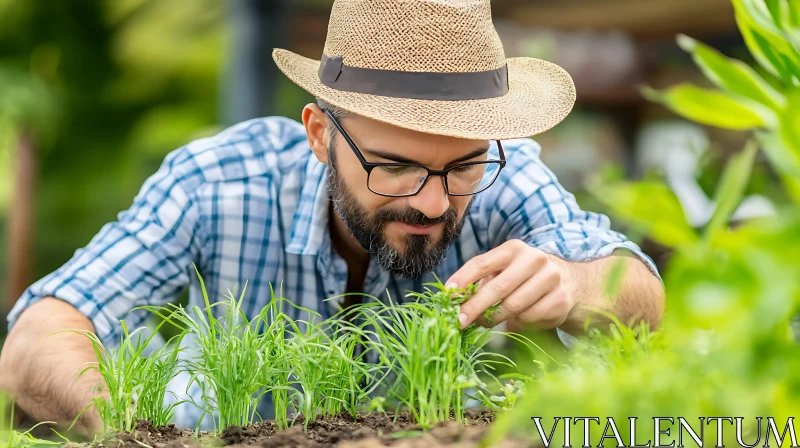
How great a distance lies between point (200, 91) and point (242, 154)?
1004 centimetres

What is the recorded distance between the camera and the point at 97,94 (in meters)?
13.7

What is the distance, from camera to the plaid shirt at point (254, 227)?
223 cm

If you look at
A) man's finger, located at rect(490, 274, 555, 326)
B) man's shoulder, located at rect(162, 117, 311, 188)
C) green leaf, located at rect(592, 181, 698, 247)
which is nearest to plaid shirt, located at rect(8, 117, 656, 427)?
man's shoulder, located at rect(162, 117, 311, 188)

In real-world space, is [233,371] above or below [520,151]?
below

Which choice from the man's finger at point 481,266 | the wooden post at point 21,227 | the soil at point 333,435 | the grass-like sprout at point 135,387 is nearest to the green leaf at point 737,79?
the soil at point 333,435

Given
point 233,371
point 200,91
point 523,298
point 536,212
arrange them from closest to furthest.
Result: point 233,371, point 523,298, point 536,212, point 200,91

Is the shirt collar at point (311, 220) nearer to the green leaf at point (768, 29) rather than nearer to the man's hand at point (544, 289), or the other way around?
the man's hand at point (544, 289)

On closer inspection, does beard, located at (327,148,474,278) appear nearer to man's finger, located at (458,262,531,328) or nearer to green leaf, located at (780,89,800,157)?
man's finger, located at (458,262,531,328)

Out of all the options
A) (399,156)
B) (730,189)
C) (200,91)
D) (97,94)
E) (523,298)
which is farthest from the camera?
(97,94)

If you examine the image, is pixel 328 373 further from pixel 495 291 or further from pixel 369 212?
pixel 369 212

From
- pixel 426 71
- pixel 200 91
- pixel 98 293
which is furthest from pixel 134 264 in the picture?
pixel 200 91

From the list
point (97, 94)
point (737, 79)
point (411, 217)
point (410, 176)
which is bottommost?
point (411, 217)

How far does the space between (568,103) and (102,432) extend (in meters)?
1.43

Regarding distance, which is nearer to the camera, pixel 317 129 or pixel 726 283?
pixel 726 283
